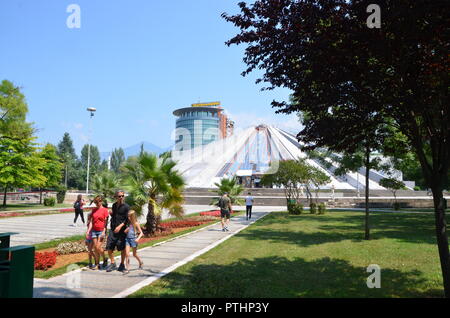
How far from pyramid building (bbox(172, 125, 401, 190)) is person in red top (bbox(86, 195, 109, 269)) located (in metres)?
40.6

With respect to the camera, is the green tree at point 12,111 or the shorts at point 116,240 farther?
the green tree at point 12,111

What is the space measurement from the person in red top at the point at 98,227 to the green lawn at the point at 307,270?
6.29 ft

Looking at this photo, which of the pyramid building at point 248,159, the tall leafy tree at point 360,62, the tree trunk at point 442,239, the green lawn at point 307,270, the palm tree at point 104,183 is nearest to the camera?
the tall leafy tree at point 360,62

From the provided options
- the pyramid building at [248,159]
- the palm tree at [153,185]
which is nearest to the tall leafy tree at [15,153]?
the palm tree at [153,185]

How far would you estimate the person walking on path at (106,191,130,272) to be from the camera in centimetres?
674

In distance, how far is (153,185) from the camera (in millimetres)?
12242

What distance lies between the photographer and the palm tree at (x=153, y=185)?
11.7 metres

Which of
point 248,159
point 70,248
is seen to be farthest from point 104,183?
point 248,159

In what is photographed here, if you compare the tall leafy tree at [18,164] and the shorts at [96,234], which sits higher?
the tall leafy tree at [18,164]

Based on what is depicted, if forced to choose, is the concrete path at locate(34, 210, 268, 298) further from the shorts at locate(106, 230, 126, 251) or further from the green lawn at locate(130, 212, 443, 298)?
the shorts at locate(106, 230, 126, 251)

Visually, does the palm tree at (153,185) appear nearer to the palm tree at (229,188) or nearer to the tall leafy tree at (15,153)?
the palm tree at (229,188)

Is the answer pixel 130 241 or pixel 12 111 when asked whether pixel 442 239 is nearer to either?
pixel 130 241

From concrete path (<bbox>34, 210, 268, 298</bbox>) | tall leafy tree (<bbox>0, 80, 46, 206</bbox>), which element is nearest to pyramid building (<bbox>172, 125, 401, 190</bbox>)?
tall leafy tree (<bbox>0, 80, 46, 206</bbox>)

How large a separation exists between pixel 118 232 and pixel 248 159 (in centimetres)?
5467
